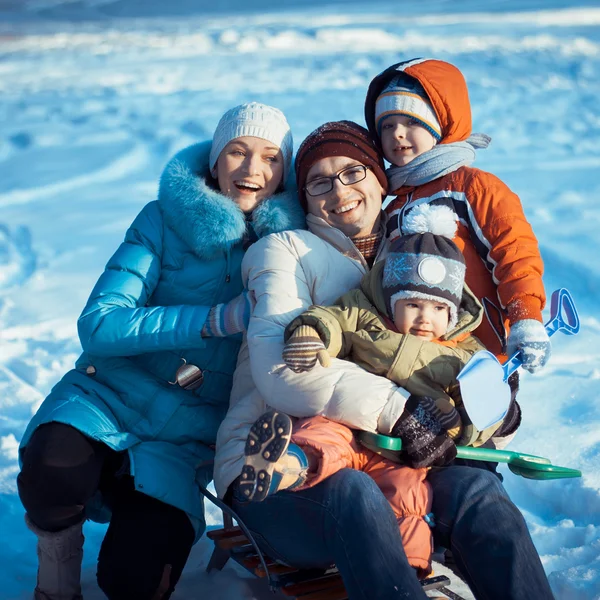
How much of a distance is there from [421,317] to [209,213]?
798 millimetres

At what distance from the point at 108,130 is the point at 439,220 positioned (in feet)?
21.8

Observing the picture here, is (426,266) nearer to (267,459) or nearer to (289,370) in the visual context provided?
(289,370)

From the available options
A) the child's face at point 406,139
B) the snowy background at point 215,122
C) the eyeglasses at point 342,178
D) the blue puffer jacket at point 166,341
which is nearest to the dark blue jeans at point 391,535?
the blue puffer jacket at point 166,341

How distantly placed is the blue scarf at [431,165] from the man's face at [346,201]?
0.12 m

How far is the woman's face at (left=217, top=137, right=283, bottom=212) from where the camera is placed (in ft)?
9.26

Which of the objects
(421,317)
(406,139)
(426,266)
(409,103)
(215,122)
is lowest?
(421,317)

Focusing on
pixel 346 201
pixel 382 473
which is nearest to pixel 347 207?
pixel 346 201

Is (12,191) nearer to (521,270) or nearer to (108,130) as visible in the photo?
(108,130)

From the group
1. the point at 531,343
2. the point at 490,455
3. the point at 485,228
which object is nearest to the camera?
the point at 490,455

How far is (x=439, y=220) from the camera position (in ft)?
8.09

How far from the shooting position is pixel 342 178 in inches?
108

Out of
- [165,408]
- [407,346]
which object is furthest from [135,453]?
[407,346]

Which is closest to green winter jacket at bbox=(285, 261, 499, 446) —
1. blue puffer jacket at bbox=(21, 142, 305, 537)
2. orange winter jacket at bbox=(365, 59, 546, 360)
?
orange winter jacket at bbox=(365, 59, 546, 360)

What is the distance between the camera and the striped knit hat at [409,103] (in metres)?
2.86
